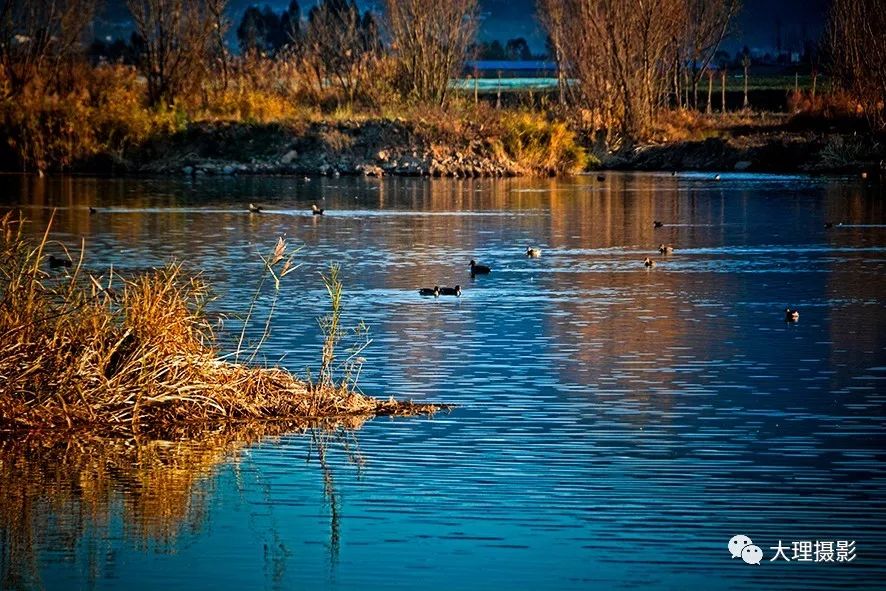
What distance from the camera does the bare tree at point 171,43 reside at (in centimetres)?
6219

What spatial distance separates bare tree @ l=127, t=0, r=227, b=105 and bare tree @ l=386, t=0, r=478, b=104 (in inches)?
282

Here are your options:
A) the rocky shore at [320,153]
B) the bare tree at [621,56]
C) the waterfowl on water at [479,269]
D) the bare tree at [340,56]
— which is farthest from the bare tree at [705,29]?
the waterfowl on water at [479,269]

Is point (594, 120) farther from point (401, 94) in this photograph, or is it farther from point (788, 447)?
point (788, 447)

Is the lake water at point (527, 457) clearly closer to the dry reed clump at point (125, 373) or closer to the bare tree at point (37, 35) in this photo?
the dry reed clump at point (125, 373)

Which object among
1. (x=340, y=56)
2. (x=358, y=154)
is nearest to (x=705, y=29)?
(x=340, y=56)

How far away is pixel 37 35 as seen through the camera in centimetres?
6488

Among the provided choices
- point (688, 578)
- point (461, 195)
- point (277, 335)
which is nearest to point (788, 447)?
point (688, 578)

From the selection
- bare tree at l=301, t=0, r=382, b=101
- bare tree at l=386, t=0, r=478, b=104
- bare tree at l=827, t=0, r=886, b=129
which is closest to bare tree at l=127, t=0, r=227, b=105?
bare tree at l=301, t=0, r=382, b=101

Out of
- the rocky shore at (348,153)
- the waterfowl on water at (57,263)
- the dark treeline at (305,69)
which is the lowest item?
the waterfowl on water at (57,263)

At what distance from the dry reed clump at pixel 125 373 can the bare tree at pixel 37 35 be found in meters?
51.2

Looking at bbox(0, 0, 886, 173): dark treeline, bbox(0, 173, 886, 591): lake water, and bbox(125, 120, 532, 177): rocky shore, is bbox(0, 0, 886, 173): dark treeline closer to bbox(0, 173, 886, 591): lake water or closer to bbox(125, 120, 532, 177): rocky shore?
bbox(125, 120, 532, 177): rocky shore

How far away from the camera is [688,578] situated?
927cm

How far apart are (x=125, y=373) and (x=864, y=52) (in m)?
52.1

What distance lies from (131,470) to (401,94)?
52768mm
